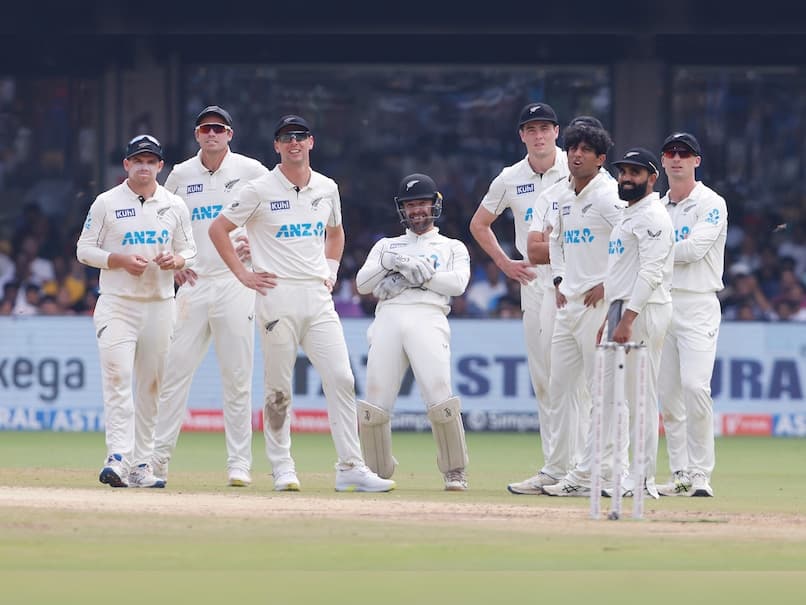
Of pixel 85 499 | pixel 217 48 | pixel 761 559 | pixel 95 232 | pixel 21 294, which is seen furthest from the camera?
pixel 217 48

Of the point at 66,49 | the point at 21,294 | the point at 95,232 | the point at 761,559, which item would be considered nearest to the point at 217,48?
the point at 66,49

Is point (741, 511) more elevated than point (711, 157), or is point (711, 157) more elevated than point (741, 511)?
point (711, 157)

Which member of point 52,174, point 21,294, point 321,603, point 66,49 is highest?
point 66,49

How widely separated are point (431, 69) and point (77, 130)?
4.23 metres

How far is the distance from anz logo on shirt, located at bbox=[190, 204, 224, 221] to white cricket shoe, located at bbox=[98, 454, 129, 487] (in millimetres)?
1628

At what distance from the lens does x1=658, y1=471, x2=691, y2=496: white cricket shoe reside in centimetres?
1080

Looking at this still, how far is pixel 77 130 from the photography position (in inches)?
840

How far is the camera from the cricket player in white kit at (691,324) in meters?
10.8

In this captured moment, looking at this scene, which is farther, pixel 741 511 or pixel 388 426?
pixel 388 426

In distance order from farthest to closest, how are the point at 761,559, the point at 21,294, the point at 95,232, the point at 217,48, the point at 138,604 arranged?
the point at 217,48, the point at 21,294, the point at 95,232, the point at 761,559, the point at 138,604

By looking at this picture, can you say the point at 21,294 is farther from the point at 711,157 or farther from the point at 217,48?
the point at 711,157

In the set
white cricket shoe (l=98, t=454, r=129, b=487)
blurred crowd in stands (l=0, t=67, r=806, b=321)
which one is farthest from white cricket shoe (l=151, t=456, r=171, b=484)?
blurred crowd in stands (l=0, t=67, r=806, b=321)

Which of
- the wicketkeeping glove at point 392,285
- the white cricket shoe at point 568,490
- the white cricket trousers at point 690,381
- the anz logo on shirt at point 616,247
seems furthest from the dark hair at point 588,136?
the white cricket shoe at point 568,490

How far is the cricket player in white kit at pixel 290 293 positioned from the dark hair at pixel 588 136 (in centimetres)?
148
